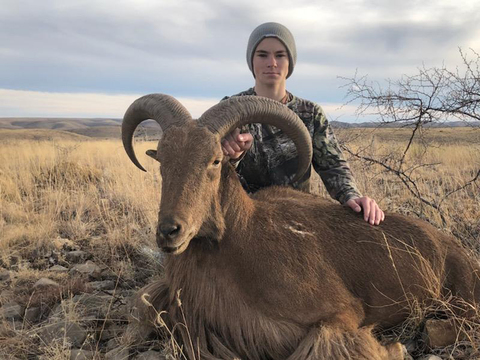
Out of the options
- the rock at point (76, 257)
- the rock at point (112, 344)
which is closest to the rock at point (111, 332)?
the rock at point (112, 344)

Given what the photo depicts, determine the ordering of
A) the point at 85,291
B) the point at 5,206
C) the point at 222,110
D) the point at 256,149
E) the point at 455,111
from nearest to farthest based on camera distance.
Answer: the point at 222,110 → the point at 85,291 → the point at 256,149 → the point at 455,111 → the point at 5,206

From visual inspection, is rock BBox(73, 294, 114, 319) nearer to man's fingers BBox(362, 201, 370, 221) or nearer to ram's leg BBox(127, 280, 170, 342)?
ram's leg BBox(127, 280, 170, 342)

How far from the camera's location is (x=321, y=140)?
5637 mm

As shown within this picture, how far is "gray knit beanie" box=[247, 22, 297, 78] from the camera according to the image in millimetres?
5453

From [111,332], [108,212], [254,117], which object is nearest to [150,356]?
[111,332]

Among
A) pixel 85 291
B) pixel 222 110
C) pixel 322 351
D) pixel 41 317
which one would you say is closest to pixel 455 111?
pixel 222 110

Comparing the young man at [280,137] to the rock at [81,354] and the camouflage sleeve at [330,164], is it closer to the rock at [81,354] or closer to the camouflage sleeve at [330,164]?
the camouflage sleeve at [330,164]

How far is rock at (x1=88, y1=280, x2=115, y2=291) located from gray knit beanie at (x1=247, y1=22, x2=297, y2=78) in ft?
11.8

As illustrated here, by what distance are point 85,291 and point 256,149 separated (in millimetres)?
2911

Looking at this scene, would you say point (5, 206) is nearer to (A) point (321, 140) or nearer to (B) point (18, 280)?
(B) point (18, 280)

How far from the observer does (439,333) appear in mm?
3723

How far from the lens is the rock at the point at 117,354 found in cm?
360

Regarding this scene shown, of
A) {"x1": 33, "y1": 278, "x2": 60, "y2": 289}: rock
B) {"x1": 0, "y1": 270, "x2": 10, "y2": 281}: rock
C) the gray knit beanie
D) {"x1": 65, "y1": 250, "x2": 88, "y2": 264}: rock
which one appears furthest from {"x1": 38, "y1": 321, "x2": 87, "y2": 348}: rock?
the gray knit beanie

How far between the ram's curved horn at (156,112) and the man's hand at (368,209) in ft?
6.50
